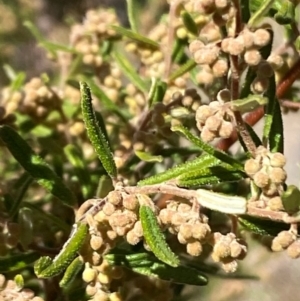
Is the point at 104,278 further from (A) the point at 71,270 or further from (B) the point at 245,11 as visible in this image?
(B) the point at 245,11

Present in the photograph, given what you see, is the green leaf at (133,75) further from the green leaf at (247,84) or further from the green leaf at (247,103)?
the green leaf at (247,103)

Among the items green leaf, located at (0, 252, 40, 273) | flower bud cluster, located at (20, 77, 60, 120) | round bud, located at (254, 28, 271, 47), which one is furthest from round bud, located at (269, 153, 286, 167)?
flower bud cluster, located at (20, 77, 60, 120)

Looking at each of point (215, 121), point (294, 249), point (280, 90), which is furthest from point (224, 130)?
point (280, 90)

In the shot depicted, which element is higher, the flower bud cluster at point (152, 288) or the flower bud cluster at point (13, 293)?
the flower bud cluster at point (13, 293)

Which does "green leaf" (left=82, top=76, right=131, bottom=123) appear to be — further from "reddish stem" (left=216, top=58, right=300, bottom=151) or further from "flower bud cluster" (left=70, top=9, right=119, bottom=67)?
"reddish stem" (left=216, top=58, right=300, bottom=151)

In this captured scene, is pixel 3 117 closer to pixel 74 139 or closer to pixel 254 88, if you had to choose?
pixel 74 139

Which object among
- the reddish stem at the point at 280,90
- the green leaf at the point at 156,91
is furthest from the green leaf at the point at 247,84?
the green leaf at the point at 156,91
